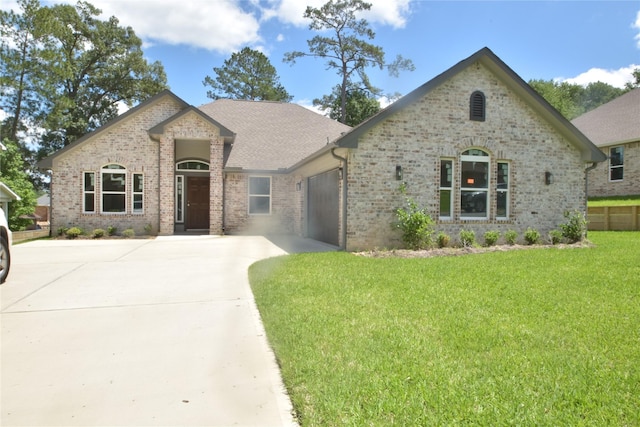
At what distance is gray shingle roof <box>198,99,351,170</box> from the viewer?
17.7 metres

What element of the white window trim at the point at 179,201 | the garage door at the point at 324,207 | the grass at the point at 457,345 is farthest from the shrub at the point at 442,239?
the white window trim at the point at 179,201

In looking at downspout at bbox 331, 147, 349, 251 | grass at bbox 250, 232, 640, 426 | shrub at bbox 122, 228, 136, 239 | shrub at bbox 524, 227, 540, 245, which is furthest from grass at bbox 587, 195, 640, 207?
shrub at bbox 122, 228, 136, 239

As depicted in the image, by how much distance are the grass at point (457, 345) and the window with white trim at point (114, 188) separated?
455 inches

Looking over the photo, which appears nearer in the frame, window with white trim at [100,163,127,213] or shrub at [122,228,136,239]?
shrub at [122,228,136,239]

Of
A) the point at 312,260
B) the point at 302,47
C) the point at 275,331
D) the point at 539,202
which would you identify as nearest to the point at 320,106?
the point at 302,47

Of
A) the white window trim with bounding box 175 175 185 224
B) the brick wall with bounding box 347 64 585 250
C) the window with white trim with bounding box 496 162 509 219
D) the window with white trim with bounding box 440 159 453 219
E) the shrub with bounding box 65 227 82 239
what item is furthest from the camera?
the white window trim with bounding box 175 175 185 224

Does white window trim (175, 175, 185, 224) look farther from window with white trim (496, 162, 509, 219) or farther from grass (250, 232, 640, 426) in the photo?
window with white trim (496, 162, 509, 219)

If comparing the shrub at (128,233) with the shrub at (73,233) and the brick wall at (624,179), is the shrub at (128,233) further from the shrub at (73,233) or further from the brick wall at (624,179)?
the brick wall at (624,179)

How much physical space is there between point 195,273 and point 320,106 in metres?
32.0

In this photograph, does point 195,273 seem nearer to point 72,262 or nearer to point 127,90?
point 72,262

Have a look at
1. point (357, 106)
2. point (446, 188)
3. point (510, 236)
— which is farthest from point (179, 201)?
point (357, 106)

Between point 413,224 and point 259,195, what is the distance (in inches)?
330

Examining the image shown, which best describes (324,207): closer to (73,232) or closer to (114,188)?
(114,188)

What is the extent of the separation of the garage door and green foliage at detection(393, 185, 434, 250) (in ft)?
6.03
